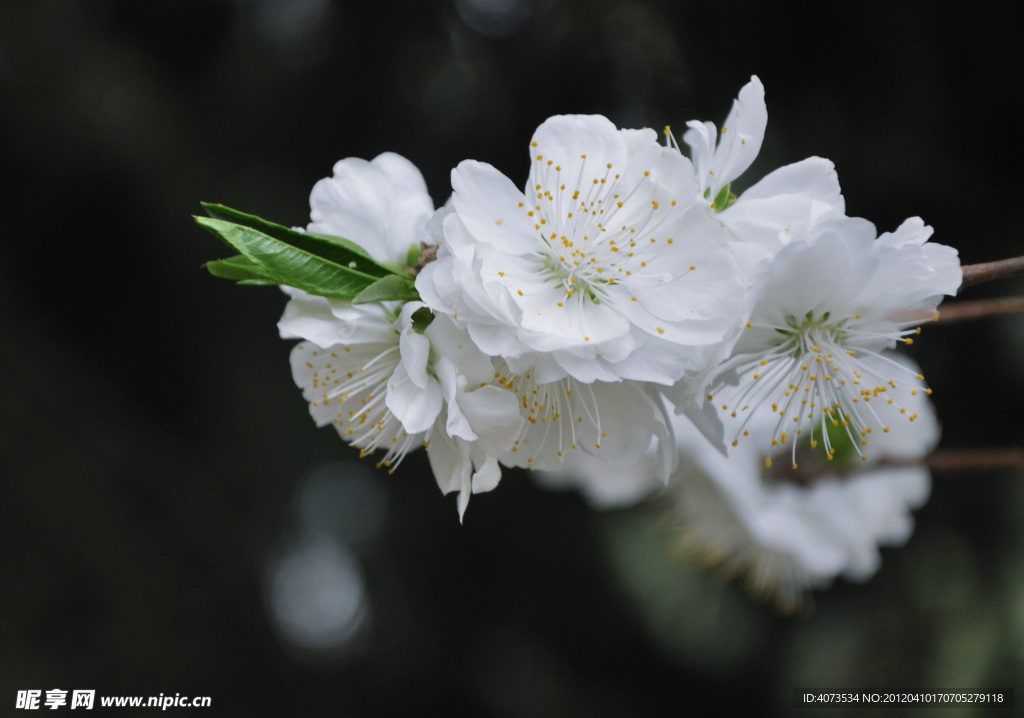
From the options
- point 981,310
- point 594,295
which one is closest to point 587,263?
point 594,295

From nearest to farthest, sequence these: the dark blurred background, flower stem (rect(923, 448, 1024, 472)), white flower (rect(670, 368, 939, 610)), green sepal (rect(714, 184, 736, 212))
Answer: green sepal (rect(714, 184, 736, 212)) < flower stem (rect(923, 448, 1024, 472)) < white flower (rect(670, 368, 939, 610)) < the dark blurred background

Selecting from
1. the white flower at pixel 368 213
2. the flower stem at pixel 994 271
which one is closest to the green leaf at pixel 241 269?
the white flower at pixel 368 213

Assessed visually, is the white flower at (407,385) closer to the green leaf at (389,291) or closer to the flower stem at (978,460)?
the green leaf at (389,291)

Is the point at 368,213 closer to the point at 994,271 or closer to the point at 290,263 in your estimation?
the point at 290,263

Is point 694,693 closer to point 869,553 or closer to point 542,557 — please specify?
point 542,557

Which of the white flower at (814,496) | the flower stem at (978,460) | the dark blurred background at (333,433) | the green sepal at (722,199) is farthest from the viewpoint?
the dark blurred background at (333,433)

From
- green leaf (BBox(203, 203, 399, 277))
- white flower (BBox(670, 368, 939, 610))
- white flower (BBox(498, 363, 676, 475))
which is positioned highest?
green leaf (BBox(203, 203, 399, 277))

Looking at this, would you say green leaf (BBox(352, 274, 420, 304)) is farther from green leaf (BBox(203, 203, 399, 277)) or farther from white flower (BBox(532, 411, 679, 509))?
white flower (BBox(532, 411, 679, 509))

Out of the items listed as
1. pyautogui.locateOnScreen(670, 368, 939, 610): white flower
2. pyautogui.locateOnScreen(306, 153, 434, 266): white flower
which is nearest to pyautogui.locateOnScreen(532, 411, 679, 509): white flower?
pyautogui.locateOnScreen(670, 368, 939, 610): white flower
